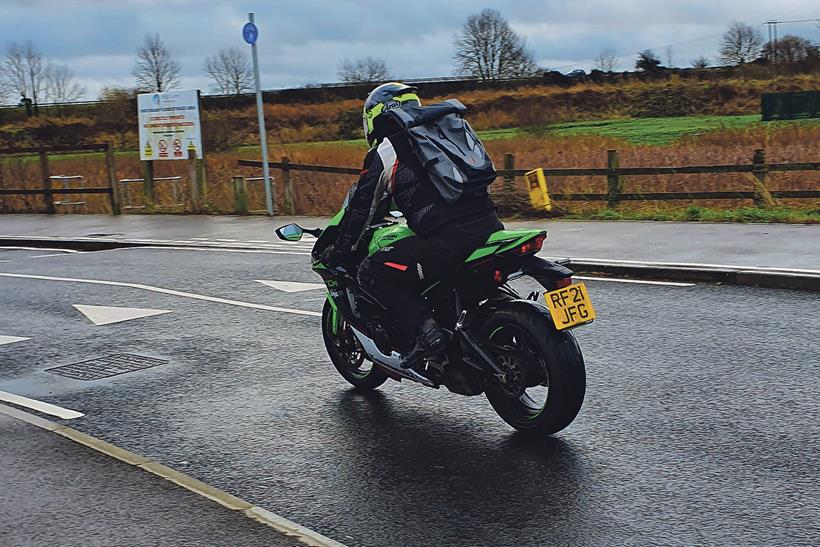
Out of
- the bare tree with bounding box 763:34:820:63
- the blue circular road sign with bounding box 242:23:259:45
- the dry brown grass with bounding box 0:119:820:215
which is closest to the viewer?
the dry brown grass with bounding box 0:119:820:215

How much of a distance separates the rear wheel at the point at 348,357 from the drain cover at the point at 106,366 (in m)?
1.83

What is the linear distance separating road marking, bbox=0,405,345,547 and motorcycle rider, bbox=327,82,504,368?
1.49 m

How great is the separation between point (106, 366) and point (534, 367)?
427 centimetres

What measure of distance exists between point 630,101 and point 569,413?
65.9 m

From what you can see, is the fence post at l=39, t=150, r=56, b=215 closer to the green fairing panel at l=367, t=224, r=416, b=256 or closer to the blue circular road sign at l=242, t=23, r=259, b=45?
the blue circular road sign at l=242, t=23, r=259, b=45

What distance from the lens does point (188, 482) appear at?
216 inches

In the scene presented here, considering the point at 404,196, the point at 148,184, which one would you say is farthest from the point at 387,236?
the point at 148,184

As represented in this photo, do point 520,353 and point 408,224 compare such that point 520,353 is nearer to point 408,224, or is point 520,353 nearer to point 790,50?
point 408,224

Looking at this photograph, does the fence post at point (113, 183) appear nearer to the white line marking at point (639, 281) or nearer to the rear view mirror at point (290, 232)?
the white line marking at point (639, 281)

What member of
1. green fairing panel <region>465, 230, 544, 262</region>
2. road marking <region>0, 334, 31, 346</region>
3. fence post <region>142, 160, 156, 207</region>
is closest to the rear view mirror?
green fairing panel <region>465, 230, 544, 262</region>

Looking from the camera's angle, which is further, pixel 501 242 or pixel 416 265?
pixel 416 265

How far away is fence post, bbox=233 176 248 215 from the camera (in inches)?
896

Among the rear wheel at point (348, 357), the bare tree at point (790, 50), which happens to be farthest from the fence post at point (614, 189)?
the bare tree at point (790, 50)

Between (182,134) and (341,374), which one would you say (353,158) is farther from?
(341,374)
